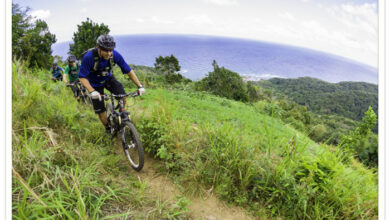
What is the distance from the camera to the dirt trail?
241 cm

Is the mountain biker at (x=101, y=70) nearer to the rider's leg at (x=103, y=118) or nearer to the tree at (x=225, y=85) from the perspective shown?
the rider's leg at (x=103, y=118)

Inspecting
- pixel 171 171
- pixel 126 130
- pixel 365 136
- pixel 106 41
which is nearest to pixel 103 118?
pixel 126 130

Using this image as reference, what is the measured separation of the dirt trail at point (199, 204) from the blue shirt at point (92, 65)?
207 centimetres

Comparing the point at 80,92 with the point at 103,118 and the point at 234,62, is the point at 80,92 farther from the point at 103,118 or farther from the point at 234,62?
the point at 234,62

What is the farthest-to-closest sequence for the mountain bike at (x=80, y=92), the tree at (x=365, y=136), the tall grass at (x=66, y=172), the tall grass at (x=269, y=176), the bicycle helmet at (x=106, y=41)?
1. the tree at (x=365, y=136)
2. the mountain bike at (x=80, y=92)
3. the bicycle helmet at (x=106, y=41)
4. the tall grass at (x=269, y=176)
5. the tall grass at (x=66, y=172)

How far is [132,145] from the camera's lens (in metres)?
3.07

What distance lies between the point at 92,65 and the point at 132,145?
1.69 metres

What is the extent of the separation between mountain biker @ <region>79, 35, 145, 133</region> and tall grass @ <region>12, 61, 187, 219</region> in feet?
1.88

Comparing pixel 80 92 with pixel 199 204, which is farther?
pixel 80 92

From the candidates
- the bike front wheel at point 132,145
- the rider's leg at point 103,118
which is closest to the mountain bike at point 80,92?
the rider's leg at point 103,118

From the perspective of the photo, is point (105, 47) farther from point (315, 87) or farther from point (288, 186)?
point (315, 87)

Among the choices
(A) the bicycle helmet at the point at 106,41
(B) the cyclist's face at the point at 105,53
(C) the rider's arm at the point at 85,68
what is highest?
(A) the bicycle helmet at the point at 106,41

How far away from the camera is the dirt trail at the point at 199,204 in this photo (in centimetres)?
241
